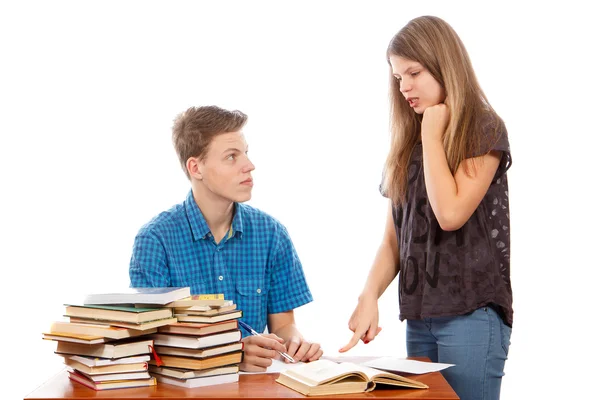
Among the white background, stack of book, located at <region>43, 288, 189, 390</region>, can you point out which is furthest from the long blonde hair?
the white background

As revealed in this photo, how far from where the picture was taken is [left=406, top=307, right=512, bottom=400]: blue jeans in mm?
1907

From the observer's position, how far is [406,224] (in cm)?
208

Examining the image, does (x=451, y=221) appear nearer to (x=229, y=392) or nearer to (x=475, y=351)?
(x=475, y=351)

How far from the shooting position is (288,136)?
335 centimetres

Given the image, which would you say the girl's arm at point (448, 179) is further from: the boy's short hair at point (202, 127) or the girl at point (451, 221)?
the boy's short hair at point (202, 127)

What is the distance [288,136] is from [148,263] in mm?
1289

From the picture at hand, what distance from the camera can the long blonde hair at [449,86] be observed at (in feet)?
6.42

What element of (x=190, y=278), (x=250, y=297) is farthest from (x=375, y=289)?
(x=190, y=278)

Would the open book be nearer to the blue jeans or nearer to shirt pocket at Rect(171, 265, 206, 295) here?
the blue jeans

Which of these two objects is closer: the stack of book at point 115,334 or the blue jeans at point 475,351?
the stack of book at point 115,334

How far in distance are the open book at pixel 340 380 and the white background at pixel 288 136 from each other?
5.30 ft

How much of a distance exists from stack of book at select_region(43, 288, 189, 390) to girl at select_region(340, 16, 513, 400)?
528 millimetres

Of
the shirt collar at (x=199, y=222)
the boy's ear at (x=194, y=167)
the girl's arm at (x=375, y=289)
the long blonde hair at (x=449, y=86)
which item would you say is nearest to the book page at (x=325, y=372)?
the girl's arm at (x=375, y=289)

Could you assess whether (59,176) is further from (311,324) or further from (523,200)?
(523,200)
